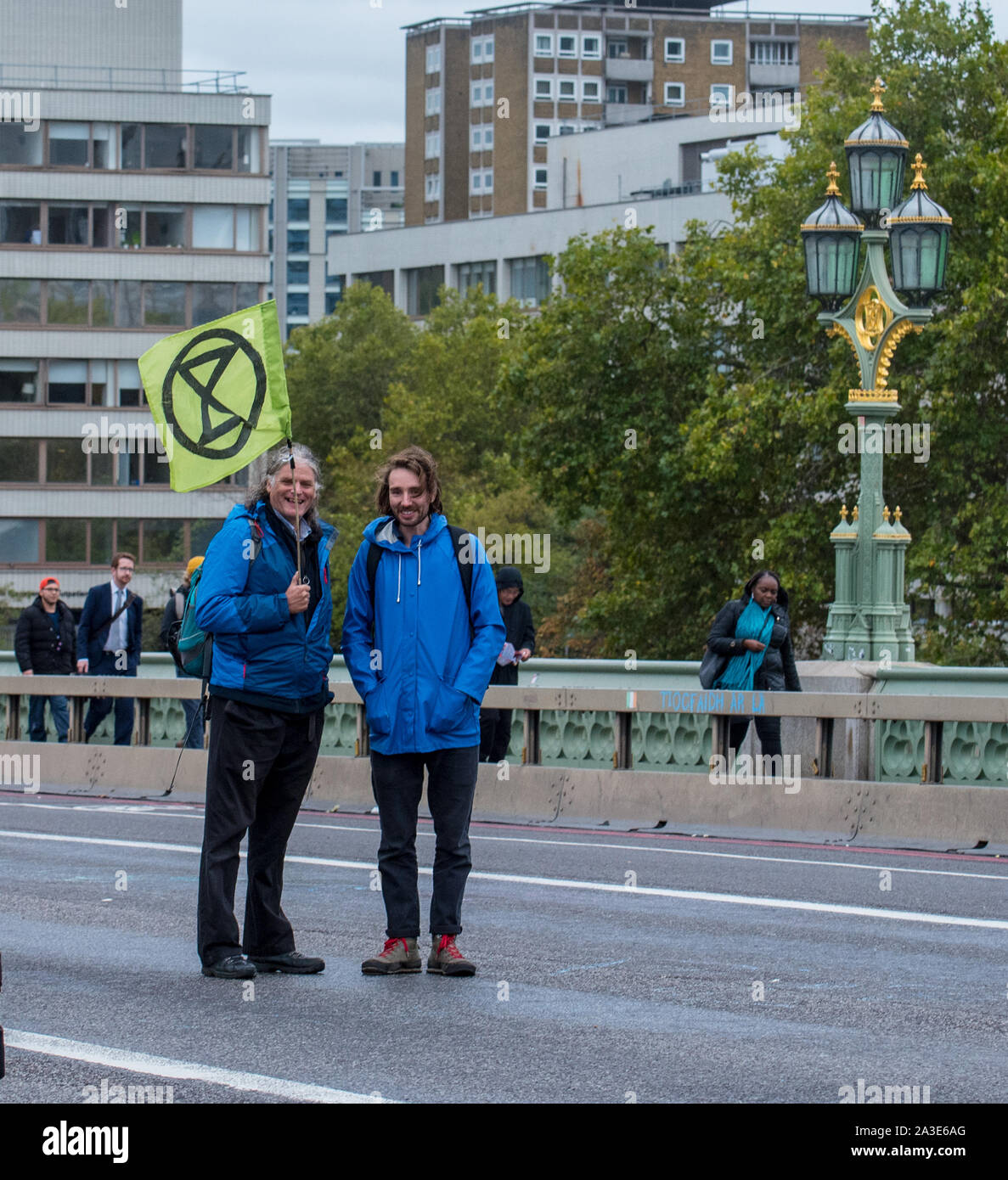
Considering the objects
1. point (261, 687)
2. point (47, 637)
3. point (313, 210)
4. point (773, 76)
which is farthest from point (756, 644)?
point (313, 210)

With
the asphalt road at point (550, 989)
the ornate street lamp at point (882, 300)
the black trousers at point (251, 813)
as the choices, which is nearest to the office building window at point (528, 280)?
the ornate street lamp at point (882, 300)

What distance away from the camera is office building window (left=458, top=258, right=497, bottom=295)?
11469 centimetres

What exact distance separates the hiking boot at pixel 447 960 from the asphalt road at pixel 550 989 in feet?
0.24

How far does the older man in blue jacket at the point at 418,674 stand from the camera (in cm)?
793

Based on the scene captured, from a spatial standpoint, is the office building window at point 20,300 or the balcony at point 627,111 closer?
the office building window at point 20,300

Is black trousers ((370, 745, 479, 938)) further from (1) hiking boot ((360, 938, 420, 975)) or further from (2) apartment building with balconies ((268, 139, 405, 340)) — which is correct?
(2) apartment building with balconies ((268, 139, 405, 340))

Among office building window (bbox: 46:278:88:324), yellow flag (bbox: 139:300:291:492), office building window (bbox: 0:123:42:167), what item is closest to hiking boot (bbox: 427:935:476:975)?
yellow flag (bbox: 139:300:291:492)

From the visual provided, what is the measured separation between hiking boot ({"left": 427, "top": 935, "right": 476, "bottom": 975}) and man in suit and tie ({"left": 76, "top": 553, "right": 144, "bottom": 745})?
11181 millimetres

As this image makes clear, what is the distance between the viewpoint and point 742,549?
4534 cm

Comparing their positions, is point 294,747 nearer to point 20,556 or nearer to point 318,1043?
point 318,1043

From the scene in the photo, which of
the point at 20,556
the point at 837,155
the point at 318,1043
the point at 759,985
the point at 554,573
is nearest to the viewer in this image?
A: the point at 318,1043

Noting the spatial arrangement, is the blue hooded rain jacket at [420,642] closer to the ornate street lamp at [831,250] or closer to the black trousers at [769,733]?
the black trousers at [769,733]

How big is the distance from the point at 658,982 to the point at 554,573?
64.6 metres
